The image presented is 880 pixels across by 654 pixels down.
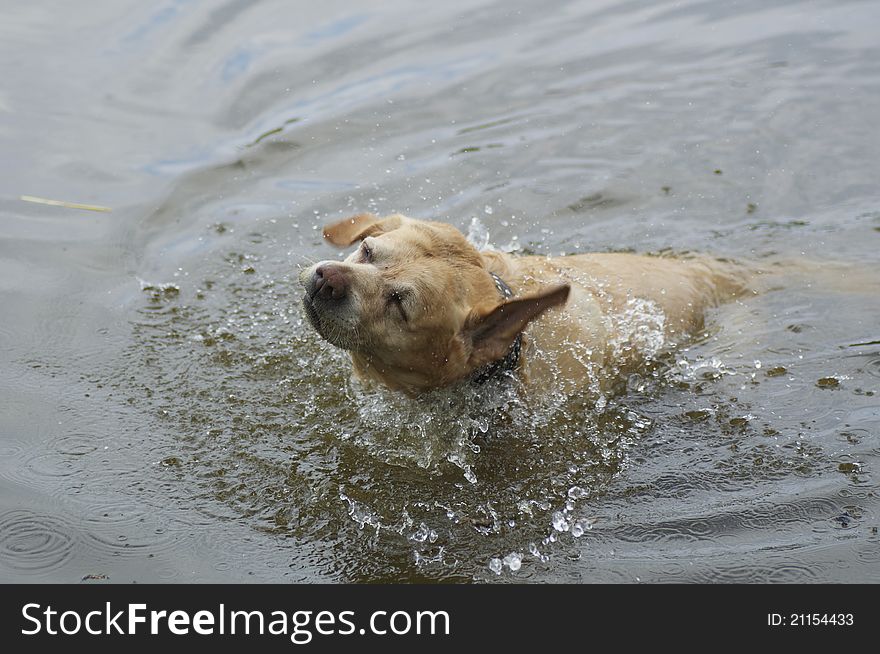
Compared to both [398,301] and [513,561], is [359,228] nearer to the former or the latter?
[398,301]

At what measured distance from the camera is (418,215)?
9.07 metres

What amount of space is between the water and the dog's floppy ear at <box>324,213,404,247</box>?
1.06 m

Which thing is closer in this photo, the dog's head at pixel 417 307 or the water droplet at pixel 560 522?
the dog's head at pixel 417 307

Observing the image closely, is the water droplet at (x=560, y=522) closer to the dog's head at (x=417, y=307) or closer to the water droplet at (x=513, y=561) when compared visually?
the water droplet at (x=513, y=561)

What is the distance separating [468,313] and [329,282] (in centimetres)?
89

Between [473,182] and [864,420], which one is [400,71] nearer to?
[473,182]

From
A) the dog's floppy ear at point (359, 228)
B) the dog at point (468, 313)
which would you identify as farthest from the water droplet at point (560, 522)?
the dog's floppy ear at point (359, 228)

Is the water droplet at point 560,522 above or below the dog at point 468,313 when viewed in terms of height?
below

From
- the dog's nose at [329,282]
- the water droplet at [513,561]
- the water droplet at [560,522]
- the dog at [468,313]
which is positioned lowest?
the water droplet at [560,522]

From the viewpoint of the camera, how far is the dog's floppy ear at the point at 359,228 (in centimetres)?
636

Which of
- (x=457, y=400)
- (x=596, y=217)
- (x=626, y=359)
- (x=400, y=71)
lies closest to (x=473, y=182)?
(x=596, y=217)

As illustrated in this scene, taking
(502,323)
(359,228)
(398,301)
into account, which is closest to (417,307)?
(398,301)

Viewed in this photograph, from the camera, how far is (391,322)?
5.55m

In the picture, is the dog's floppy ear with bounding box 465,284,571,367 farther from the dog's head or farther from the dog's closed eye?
the dog's closed eye
